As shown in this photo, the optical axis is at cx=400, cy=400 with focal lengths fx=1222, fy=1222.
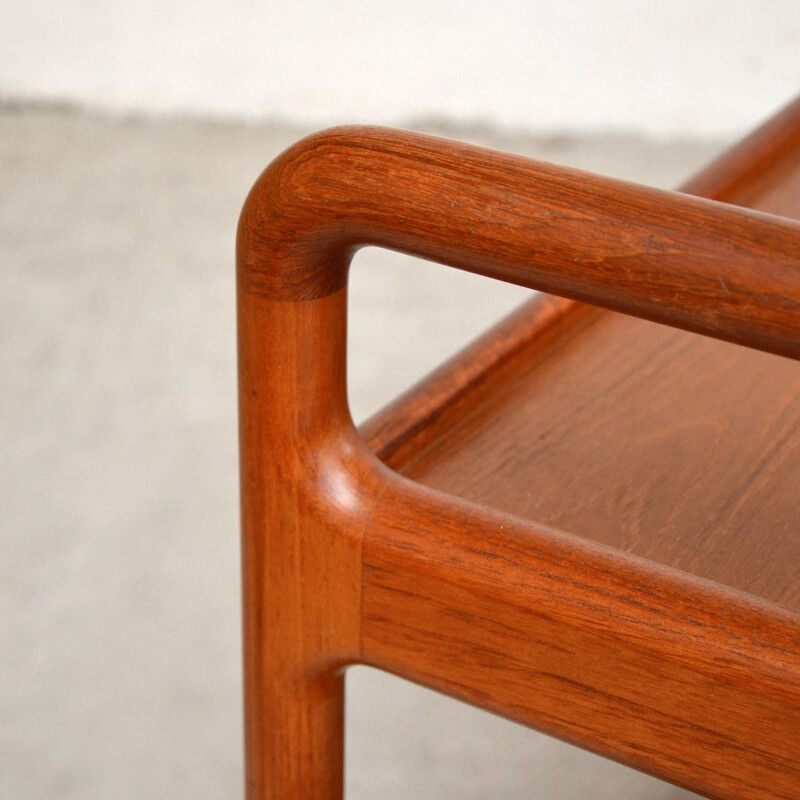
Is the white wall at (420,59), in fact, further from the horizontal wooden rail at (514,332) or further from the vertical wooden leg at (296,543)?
the vertical wooden leg at (296,543)

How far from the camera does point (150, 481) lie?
58.6 inches

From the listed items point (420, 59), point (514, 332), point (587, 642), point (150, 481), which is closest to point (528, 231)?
point (587, 642)

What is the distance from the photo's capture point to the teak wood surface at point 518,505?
0.42 metres

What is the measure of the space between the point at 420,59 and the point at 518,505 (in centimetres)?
218

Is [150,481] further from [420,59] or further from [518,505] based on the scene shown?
[420,59]

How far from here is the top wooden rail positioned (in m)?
0.39

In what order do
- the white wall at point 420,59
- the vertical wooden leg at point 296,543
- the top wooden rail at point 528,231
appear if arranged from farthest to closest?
1. the white wall at point 420,59
2. the vertical wooden leg at point 296,543
3. the top wooden rail at point 528,231

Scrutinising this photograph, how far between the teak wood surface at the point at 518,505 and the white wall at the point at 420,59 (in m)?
2.06

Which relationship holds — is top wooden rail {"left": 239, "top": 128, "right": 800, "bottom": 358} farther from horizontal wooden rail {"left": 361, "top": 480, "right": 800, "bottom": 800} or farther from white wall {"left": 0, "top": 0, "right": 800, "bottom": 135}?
white wall {"left": 0, "top": 0, "right": 800, "bottom": 135}

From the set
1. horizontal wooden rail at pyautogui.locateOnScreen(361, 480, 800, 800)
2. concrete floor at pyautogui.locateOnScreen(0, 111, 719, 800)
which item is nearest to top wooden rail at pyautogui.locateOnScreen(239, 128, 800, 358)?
horizontal wooden rail at pyautogui.locateOnScreen(361, 480, 800, 800)

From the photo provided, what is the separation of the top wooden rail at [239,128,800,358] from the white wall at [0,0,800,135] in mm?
2278

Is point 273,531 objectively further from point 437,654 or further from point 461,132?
point 461,132

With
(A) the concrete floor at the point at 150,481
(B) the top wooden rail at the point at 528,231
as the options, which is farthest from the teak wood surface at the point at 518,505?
(A) the concrete floor at the point at 150,481

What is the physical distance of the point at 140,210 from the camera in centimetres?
222
